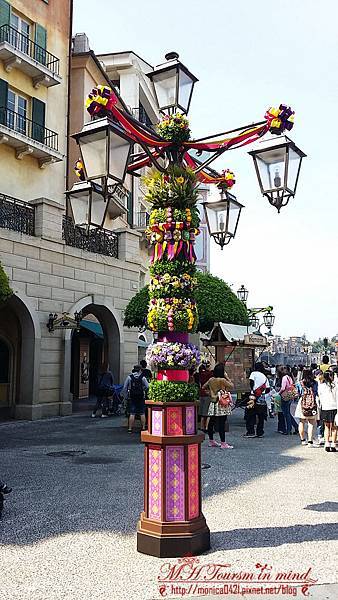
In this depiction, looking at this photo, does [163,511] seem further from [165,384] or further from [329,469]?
[329,469]

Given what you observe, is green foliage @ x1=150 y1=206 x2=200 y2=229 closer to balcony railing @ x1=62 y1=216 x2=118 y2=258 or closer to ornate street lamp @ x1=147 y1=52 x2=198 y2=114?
ornate street lamp @ x1=147 y1=52 x2=198 y2=114

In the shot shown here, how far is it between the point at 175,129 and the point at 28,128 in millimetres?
14786

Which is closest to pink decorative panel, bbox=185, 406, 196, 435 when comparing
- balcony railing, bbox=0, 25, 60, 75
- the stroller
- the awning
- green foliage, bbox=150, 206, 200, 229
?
green foliage, bbox=150, 206, 200, 229

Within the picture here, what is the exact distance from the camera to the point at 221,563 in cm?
502

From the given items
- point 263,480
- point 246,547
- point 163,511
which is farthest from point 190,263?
point 263,480

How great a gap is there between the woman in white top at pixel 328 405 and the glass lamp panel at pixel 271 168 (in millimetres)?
6339

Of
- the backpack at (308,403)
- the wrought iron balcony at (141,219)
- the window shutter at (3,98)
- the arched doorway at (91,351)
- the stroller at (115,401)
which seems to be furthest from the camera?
the wrought iron balcony at (141,219)

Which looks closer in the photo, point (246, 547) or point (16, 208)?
point (246, 547)

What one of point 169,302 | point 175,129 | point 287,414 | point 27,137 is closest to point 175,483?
point 169,302

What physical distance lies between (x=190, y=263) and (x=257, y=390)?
8.13 metres

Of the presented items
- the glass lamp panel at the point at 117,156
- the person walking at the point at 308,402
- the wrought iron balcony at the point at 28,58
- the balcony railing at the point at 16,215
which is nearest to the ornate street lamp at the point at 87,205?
the glass lamp panel at the point at 117,156

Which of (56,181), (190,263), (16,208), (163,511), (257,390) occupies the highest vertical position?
(56,181)

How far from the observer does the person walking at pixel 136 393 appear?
13.1 m

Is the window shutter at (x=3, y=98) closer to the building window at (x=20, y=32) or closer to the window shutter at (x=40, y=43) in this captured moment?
the building window at (x=20, y=32)
